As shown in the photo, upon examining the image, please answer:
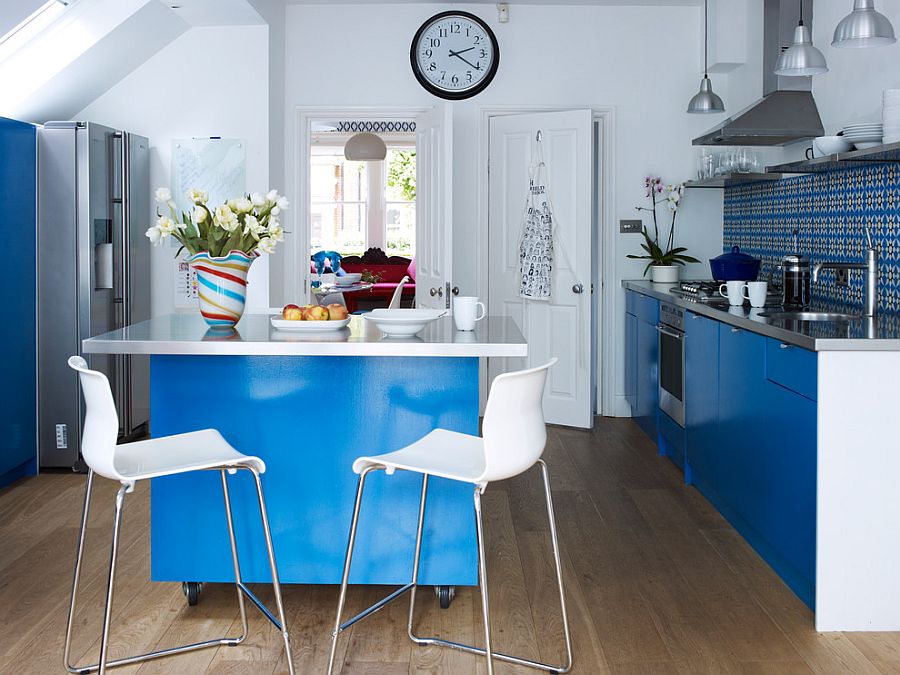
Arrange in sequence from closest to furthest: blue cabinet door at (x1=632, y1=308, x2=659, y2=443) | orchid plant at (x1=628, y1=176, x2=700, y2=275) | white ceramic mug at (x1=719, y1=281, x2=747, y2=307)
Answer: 1. white ceramic mug at (x1=719, y1=281, x2=747, y2=307)
2. blue cabinet door at (x1=632, y1=308, x2=659, y2=443)
3. orchid plant at (x1=628, y1=176, x2=700, y2=275)

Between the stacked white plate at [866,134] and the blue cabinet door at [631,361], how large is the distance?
237cm

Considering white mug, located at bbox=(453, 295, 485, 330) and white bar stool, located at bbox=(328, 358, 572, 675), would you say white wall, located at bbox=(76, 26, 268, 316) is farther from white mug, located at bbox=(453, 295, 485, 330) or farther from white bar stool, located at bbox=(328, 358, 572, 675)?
white bar stool, located at bbox=(328, 358, 572, 675)

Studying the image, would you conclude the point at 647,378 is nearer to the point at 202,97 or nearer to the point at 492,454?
the point at 202,97

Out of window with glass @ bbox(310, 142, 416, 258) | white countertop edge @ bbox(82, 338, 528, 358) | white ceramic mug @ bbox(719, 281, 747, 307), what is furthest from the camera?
window with glass @ bbox(310, 142, 416, 258)

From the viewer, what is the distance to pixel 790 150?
5.38m

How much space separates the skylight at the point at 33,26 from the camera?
16.2 ft

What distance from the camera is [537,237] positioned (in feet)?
20.6

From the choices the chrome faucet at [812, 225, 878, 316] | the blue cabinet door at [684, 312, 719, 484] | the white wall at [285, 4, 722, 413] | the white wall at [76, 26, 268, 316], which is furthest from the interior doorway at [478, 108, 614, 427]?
the chrome faucet at [812, 225, 878, 316]

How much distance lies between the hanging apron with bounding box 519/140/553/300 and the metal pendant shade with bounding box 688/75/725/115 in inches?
41.7

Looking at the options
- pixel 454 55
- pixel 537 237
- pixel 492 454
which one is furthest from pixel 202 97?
pixel 492 454

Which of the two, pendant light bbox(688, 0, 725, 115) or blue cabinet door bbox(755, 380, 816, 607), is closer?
blue cabinet door bbox(755, 380, 816, 607)

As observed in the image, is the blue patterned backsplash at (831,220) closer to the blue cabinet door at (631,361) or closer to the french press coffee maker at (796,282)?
the french press coffee maker at (796,282)

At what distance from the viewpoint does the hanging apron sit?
246 inches

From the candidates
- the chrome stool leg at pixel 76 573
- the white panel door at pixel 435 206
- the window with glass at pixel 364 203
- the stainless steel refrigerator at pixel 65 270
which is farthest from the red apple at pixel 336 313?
the window with glass at pixel 364 203
